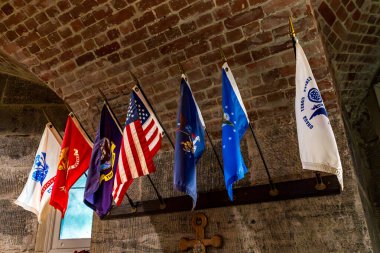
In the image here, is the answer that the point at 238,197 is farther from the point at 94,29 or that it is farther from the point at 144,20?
the point at 94,29

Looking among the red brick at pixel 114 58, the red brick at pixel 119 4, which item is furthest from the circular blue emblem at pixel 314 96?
the red brick at pixel 114 58

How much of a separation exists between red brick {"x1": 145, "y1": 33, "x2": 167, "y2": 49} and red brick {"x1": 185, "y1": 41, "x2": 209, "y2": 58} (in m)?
0.24

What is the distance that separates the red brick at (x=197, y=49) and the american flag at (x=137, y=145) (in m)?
0.61

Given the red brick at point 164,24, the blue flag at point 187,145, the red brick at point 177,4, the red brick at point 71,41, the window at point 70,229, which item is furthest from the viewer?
the window at point 70,229

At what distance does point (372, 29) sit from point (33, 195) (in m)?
3.78

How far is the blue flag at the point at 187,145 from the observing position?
2461 millimetres

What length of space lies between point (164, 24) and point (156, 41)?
0.60 feet

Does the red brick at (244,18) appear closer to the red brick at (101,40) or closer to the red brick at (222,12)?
the red brick at (222,12)

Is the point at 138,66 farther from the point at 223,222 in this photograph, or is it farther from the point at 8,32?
the point at 223,222

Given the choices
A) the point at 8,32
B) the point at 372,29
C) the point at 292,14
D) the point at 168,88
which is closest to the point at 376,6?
the point at 372,29

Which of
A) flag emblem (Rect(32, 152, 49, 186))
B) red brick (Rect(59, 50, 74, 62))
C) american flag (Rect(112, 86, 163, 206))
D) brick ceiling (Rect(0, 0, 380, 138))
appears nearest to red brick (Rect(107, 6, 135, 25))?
brick ceiling (Rect(0, 0, 380, 138))

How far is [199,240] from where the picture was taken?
3.08 metres

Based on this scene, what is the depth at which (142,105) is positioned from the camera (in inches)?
120

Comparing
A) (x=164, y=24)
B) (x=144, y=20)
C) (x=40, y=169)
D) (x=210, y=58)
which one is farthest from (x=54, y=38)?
(x=210, y=58)
